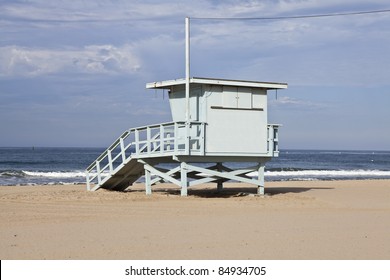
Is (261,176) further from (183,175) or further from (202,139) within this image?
(202,139)

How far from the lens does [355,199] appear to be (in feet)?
69.6

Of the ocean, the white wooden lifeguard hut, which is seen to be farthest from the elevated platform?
the ocean

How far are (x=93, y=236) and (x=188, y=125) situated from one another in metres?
7.75

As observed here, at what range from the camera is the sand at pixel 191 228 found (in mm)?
9844

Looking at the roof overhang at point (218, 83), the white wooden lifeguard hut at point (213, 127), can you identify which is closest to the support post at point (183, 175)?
the white wooden lifeguard hut at point (213, 127)

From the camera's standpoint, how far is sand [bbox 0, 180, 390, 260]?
984 centimetres

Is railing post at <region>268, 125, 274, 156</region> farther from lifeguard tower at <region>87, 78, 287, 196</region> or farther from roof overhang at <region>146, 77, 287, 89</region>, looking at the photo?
roof overhang at <region>146, 77, 287, 89</region>

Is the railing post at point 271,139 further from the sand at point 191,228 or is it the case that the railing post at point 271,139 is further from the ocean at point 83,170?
the ocean at point 83,170

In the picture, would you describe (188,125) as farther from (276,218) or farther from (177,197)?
(276,218)

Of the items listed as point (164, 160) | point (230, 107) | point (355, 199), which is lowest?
point (355, 199)

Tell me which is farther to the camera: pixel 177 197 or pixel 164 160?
pixel 164 160

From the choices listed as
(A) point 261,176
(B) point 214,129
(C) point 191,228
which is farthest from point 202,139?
(C) point 191,228

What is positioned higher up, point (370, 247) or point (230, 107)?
point (230, 107)

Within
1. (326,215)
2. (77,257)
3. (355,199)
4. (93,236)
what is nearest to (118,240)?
(93,236)
